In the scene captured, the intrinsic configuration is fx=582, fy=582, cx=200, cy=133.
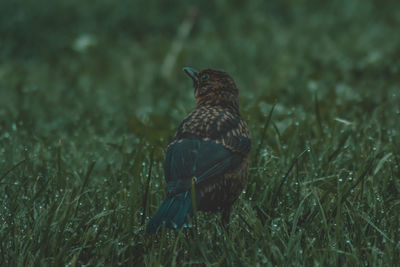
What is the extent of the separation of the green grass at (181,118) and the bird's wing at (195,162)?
0.23 meters

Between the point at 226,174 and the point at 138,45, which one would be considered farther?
the point at 138,45

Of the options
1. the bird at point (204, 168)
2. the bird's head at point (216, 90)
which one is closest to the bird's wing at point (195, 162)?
the bird at point (204, 168)

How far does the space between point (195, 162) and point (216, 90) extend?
880 millimetres

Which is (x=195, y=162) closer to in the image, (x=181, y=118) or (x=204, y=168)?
(x=204, y=168)

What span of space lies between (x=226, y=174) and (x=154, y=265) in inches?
27.1

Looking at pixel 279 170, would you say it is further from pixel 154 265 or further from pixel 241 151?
pixel 154 265

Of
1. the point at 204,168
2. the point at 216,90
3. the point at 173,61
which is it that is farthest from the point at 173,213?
the point at 173,61

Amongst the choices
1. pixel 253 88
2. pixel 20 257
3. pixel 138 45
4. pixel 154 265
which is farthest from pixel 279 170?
Answer: pixel 138 45

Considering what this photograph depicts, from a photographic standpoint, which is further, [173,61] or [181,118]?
[173,61]

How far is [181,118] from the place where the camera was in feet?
17.7

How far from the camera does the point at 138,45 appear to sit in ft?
28.2

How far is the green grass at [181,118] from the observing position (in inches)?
112

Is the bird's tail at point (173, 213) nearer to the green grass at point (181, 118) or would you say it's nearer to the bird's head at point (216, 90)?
the green grass at point (181, 118)

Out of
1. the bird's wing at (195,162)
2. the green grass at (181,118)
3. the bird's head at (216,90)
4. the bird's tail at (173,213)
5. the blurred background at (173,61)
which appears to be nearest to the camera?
the bird's tail at (173,213)
